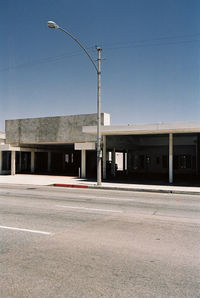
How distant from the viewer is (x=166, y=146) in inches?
1394

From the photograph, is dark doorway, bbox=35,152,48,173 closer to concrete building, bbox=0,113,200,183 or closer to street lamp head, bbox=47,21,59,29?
concrete building, bbox=0,113,200,183

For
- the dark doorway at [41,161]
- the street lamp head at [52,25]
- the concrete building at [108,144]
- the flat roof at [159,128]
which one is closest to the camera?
the street lamp head at [52,25]

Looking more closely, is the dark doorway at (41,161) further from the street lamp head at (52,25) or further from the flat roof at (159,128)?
the street lamp head at (52,25)

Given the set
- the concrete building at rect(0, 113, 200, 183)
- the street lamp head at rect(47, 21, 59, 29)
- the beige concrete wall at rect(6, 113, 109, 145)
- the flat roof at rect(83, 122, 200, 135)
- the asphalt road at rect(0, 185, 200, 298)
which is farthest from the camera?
the beige concrete wall at rect(6, 113, 109, 145)

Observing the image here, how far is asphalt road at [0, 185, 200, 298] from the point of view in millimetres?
4105

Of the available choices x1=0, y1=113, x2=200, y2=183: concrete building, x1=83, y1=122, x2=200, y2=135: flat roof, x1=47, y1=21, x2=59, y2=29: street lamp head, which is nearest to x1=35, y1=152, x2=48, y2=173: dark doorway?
x1=0, y1=113, x2=200, y2=183: concrete building

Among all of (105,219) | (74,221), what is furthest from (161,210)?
(74,221)

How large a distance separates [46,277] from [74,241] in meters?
1.94

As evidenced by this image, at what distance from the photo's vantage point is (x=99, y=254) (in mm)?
5520

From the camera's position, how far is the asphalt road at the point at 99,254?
4105 millimetres

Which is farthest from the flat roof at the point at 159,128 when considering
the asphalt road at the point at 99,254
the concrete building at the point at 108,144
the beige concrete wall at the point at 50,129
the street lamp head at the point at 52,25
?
the asphalt road at the point at 99,254

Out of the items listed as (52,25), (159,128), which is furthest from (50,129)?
(52,25)

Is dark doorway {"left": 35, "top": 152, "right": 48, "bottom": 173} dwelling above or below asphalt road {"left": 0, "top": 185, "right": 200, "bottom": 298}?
above

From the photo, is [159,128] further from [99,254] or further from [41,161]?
[41,161]
